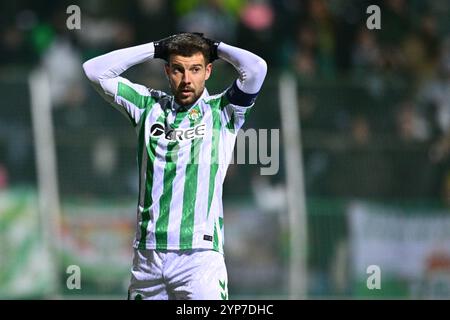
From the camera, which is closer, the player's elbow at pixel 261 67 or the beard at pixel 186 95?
the beard at pixel 186 95

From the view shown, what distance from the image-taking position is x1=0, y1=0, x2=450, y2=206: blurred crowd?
16.2 metres

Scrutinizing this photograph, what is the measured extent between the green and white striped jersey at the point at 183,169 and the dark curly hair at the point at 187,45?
0.38 meters

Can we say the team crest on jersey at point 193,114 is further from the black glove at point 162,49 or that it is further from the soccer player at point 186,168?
the black glove at point 162,49

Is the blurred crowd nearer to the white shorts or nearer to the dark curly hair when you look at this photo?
the dark curly hair

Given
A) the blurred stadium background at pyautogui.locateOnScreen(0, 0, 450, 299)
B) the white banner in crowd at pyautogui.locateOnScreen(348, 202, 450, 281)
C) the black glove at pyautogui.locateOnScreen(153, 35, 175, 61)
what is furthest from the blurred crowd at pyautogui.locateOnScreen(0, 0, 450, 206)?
the black glove at pyautogui.locateOnScreen(153, 35, 175, 61)

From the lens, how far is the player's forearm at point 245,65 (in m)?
8.45

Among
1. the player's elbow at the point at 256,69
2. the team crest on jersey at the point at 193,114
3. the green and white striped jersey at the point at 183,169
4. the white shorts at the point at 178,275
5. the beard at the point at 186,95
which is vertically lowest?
the white shorts at the point at 178,275

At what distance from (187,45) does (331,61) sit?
9.29 metres

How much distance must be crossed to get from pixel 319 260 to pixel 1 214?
4.25m

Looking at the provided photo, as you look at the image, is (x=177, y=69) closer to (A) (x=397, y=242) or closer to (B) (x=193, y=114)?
(B) (x=193, y=114)

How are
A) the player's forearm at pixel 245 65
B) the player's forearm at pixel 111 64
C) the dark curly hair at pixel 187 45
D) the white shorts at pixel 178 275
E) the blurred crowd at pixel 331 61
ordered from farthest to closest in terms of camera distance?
the blurred crowd at pixel 331 61
the player's forearm at pixel 111 64
the player's forearm at pixel 245 65
the dark curly hair at pixel 187 45
the white shorts at pixel 178 275

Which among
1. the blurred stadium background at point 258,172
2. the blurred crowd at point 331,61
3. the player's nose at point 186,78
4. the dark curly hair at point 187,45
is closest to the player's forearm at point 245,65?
the dark curly hair at point 187,45

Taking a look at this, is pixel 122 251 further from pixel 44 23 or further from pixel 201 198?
pixel 201 198

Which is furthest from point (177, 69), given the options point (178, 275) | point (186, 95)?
point (178, 275)
